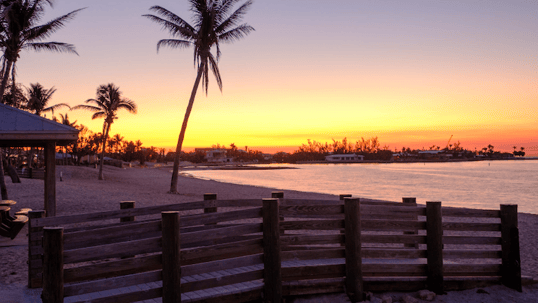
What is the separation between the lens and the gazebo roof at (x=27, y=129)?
956 cm

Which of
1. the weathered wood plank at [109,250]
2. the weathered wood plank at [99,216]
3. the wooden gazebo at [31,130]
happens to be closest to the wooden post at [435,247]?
the weathered wood plank at [99,216]

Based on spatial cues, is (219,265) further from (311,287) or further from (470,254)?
(470,254)

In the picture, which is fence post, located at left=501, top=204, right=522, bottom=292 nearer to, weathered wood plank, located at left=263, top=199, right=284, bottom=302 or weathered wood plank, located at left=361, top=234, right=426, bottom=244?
weathered wood plank, located at left=361, top=234, right=426, bottom=244

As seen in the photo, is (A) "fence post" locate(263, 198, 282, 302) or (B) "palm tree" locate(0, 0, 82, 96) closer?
(A) "fence post" locate(263, 198, 282, 302)

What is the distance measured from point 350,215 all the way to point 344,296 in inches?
42.8

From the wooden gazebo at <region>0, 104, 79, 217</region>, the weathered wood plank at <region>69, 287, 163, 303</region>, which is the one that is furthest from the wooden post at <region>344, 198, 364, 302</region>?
the wooden gazebo at <region>0, 104, 79, 217</region>

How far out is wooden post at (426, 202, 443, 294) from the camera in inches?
210

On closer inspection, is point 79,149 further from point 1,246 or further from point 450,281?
point 450,281

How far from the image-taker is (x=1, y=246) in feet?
26.9

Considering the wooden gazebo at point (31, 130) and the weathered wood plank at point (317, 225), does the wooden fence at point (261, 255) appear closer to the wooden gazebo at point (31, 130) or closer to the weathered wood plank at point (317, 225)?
the weathered wood plank at point (317, 225)

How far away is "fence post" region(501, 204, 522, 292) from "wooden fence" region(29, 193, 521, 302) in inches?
0.5

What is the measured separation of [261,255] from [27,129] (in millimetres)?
Result: 7889

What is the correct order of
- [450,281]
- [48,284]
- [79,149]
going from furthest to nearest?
[79,149]
[450,281]
[48,284]

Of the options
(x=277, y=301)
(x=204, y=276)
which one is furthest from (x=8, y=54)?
(x=277, y=301)
